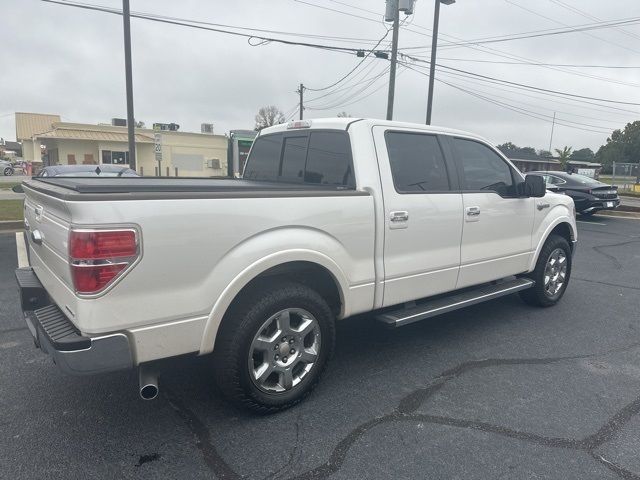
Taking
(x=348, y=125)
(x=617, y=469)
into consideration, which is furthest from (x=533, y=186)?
(x=617, y=469)

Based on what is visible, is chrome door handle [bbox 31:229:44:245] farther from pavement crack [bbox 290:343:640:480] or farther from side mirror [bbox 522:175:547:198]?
A: side mirror [bbox 522:175:547:198]

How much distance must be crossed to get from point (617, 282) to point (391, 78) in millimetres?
10382

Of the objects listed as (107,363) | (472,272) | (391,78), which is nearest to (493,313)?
(472,272)

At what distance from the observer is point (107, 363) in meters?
2.38

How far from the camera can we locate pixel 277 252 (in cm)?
288

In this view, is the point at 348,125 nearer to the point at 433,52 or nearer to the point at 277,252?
the point at 277,252

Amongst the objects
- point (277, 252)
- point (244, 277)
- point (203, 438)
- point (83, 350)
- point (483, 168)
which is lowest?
point (203, 438)

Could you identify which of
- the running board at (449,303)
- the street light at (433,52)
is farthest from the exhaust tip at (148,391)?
the street light at (433,52)

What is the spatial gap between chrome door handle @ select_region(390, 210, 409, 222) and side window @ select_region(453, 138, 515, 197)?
0.97 meters

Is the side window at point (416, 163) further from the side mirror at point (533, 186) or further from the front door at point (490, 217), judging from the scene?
the side mirror at point (533, 186)

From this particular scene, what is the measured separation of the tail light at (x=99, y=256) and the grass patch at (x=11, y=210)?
9921mm

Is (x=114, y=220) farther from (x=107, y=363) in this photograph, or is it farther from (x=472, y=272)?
(x=472, y=272)

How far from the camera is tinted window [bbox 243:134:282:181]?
14.6 feet

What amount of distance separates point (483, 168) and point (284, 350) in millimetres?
2648
